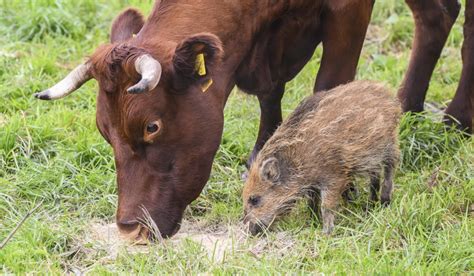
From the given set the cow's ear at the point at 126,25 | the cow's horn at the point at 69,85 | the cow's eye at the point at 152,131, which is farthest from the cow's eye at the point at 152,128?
the cow's ear at the point at 126,25

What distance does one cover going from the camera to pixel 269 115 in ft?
24.5

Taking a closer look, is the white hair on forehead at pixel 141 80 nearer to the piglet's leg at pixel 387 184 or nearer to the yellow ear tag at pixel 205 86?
the yellow ear tag at pixel 205 86

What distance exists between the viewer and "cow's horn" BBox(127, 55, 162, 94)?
5.39 meters

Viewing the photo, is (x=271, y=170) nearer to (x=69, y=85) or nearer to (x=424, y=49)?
(x=69, y=85)

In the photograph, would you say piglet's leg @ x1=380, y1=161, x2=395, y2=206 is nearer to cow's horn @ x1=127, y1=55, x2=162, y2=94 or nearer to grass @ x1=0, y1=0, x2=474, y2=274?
grass @ x1=0, y1=0, x2=474, y2=274

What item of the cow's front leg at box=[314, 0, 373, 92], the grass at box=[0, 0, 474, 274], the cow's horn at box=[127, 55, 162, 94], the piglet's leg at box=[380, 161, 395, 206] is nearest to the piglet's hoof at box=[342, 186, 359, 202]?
the grass at box=[0, 0, 474, 274]

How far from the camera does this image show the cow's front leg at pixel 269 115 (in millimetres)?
7383

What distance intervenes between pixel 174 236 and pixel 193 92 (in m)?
0.90

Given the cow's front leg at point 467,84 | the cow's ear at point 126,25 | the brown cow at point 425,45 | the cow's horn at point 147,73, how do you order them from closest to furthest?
the cow's horn at point 147,73 < the cow's ear at point 126,25 < the cow's front leg at point 467,84 < the brown cow at point 425,45

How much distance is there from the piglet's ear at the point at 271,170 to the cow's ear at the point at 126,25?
3.66ft

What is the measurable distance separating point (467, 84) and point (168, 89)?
2.97 meters

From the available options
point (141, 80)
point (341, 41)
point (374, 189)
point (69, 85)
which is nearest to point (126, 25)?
point (69, 85)

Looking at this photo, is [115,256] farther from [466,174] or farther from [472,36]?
[472,36]

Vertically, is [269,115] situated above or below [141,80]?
below
